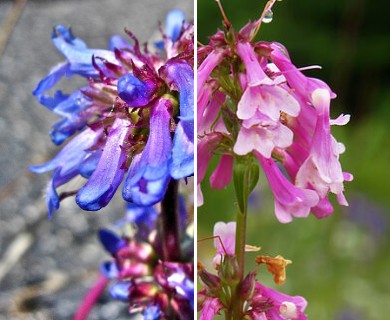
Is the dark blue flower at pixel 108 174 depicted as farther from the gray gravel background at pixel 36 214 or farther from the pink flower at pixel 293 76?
the gray gravel background at pixel 36 214

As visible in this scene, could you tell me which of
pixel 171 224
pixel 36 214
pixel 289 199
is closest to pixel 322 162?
pixel 289 199

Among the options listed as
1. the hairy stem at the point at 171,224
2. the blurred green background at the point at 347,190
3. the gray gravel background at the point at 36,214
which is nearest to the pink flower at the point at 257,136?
the hairy stem at the point at 171,224

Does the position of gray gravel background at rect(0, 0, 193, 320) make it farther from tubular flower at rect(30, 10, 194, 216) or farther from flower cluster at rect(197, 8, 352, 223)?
flower cluster at rect(197, 8, 352, 223)

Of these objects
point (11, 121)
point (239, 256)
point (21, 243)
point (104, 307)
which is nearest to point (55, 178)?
point (239, 256)

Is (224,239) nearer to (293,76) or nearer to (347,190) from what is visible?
(293,76)

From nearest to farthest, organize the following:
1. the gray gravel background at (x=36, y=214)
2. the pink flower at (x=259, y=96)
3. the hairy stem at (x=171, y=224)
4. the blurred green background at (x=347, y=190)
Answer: the pink flower at (x=259, y=96) → the hairy stem at (x=171, y=224) → the gray gravel background at (x=36, y=214) → the blurred green background at (x=347, y=190)
